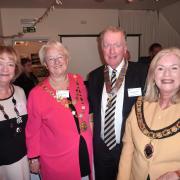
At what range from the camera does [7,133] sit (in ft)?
5.78

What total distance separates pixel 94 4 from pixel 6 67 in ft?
18.1

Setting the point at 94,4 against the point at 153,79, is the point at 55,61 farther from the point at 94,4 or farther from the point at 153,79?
the point at 94,4

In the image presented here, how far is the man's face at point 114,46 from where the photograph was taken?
1858 millimetres

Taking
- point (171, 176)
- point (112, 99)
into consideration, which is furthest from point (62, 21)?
point (171, 176)

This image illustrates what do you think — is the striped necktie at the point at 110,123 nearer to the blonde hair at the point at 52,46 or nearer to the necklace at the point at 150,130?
the necklace at the point at 150,130

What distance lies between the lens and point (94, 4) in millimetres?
6676

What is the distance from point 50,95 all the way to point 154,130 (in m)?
0.93

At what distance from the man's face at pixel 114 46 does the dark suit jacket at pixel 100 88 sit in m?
0.15

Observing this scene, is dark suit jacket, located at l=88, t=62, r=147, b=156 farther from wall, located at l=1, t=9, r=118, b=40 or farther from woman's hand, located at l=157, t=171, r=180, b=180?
wall, located at l=1, t=9, r=118, b=40

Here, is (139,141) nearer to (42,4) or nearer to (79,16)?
(42,4)

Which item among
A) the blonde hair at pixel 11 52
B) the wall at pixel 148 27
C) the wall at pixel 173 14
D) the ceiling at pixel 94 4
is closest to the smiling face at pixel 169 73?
the blonde hair at pixel 11 52

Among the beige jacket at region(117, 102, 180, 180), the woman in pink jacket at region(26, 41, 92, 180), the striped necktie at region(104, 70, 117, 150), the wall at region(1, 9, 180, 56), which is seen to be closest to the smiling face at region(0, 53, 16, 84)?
the woman in pink jacket at region(26, 41, 92, 180)

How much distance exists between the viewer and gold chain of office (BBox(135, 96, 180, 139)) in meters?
1.27

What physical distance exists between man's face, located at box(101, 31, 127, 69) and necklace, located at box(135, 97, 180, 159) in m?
0.54
